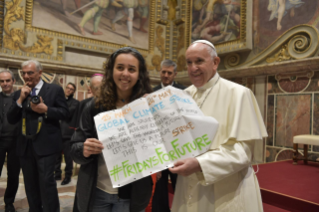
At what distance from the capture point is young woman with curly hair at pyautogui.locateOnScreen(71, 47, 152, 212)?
1.38 metres

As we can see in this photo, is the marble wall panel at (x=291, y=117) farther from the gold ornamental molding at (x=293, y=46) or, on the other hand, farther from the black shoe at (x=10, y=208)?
the black shoe at (x=10, y=208)

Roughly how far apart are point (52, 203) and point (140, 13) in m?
7.25

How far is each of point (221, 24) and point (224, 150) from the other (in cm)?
692

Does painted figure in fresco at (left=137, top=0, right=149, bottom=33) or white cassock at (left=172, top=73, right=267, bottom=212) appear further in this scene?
painted figure in fresco at (left=137, top=0, right=149, bottom=33)

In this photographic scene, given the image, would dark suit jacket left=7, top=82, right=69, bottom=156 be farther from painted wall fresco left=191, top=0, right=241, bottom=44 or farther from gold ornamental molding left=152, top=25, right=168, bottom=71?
gold ornamental molding left=152, top=25, right=168, bottom=71

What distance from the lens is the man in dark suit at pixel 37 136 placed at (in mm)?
2730

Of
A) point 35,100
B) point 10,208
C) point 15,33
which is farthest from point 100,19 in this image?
point 10,208

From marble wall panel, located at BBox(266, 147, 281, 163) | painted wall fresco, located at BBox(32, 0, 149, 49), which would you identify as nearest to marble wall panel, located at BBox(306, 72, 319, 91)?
marble wall panel, located at BBox(266, 147, 281, 163)

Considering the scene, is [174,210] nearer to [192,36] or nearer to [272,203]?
[272,203]

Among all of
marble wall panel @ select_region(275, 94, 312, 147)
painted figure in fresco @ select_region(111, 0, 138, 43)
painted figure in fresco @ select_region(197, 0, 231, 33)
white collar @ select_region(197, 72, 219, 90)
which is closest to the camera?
white collar @ select_region(197, 72, 219, 90)

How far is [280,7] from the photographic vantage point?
6266 mm

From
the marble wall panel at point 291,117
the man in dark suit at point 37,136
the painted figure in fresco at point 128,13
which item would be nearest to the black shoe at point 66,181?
the man in dark suit at point 37,136

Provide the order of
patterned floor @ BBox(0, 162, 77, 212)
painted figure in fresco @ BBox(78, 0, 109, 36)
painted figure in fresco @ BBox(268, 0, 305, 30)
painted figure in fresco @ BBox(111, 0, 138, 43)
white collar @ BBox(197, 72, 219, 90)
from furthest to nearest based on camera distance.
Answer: painted figure in fresco @ BBox(111, 0, 138, 43), painted figure in fresco @ BBox(78, 0, 109, 36), painted figure in fresco @ BBox(268, 0, 305, 30), patterned floor @ BBox(0, 162, 77, 212), white collar @ BBox(197, 72, 219, 90)

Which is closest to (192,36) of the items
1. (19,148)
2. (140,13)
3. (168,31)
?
(168,31)
